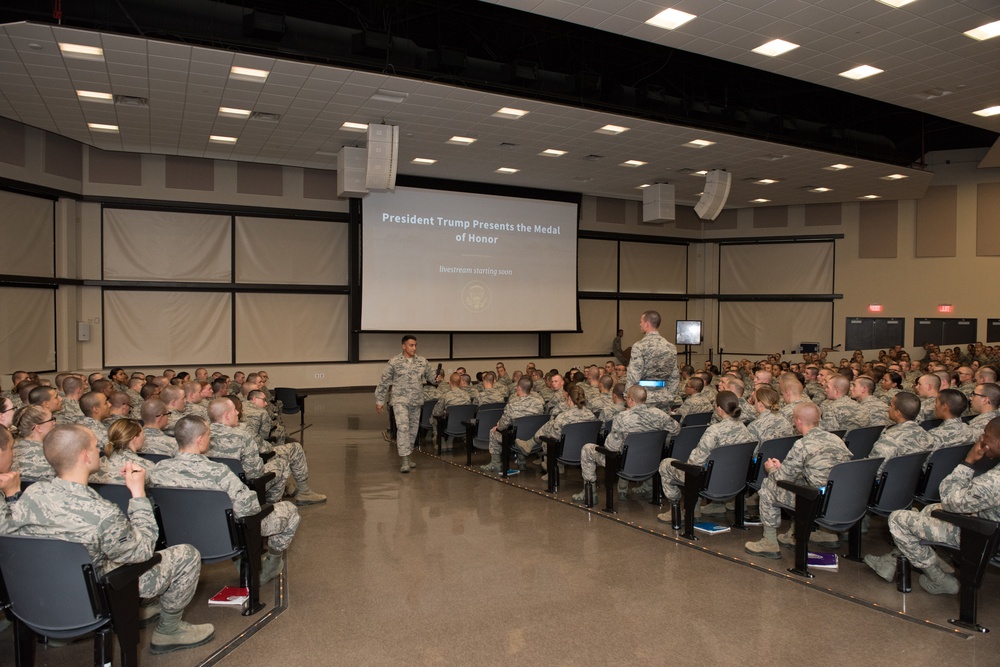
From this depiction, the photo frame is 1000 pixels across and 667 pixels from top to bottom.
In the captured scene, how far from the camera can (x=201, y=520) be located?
3.73m

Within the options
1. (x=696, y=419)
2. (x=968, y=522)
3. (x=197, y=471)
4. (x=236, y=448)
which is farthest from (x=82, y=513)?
(x=696, y=419)

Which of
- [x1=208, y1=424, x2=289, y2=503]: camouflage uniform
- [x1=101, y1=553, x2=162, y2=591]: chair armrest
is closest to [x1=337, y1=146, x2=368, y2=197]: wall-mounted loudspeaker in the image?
→ [x1=208, y1=424, x2=289, y2=503]: camouflage uniform

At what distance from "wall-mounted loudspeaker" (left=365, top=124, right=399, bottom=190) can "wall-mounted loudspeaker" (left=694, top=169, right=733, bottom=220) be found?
22.7 feet

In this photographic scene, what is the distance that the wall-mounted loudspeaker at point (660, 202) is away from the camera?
16.3 meters

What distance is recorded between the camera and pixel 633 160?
13.8 m

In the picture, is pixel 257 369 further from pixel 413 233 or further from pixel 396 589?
pixel 396 589

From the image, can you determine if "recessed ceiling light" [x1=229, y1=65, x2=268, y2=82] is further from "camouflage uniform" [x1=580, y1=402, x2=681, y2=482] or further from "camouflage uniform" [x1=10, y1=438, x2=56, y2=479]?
"camouflage uniform" [x1=580, y1=402, x2=681, y2=482]

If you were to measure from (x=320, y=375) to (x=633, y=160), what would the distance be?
8105mm

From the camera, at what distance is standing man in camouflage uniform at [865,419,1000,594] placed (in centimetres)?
368

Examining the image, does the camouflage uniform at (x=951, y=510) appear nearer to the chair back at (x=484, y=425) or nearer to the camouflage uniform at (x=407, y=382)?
the chair back at (x=484, y=425)

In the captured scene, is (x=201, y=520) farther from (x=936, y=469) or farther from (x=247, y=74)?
(x=247, y=74)

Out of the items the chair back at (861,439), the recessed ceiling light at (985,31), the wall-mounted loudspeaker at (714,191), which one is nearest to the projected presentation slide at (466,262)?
the wall-mounted loudspeaker at (714,191)

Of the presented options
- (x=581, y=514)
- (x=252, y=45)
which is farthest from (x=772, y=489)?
(x=252, y=45)

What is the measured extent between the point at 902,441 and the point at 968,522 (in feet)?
4.08
